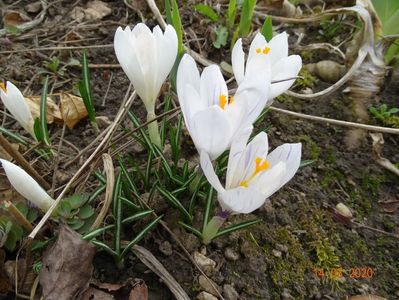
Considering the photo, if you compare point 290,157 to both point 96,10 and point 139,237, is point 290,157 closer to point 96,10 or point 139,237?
point 139,237

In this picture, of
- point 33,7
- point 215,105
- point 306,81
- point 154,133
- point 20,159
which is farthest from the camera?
point 33,7

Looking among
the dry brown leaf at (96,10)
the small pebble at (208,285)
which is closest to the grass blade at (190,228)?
the small pebble at (208,285)

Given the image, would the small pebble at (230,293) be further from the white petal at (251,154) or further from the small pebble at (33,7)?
the small pebble at (33,7)

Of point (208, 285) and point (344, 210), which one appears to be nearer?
point (208, 285)

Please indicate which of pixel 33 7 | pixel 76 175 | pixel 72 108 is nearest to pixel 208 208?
pixel 76 175

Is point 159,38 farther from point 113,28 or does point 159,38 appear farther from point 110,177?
point 113,28

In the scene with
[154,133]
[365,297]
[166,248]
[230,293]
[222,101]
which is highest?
[222,101]

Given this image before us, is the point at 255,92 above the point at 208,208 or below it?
above

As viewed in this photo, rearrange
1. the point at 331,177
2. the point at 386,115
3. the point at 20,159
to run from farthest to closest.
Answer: the point at 386,115 → the point at 331,177 → the point at 20,159
